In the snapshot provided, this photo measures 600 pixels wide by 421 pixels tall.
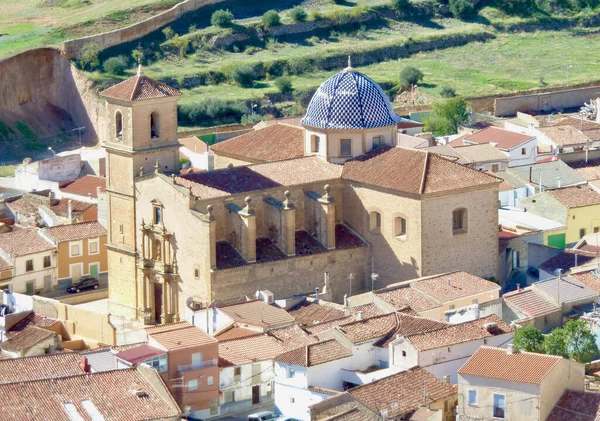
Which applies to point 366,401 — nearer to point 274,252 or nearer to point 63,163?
point 274,252

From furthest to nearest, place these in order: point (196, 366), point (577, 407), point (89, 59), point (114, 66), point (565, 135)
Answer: point (89, 59) < point (114, 66) < point (565, 135) < point (196, 366) < point (577, 407)

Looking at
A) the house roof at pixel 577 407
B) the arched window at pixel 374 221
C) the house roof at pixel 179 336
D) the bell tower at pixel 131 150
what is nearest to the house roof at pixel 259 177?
the bell tower at pixel 131 150

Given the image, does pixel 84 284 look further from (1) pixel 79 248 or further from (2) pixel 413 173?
(2) pixel 413 173

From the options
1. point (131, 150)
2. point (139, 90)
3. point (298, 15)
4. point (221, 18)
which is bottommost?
point (298, 15)

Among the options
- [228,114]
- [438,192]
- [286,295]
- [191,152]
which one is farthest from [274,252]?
[228,114]

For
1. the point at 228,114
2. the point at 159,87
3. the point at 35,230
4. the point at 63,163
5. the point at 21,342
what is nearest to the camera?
the point at 21,342

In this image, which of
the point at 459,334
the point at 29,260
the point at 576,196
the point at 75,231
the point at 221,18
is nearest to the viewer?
the point at 459,334

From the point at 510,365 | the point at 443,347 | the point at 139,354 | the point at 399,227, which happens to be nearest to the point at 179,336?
the point at 139,354
